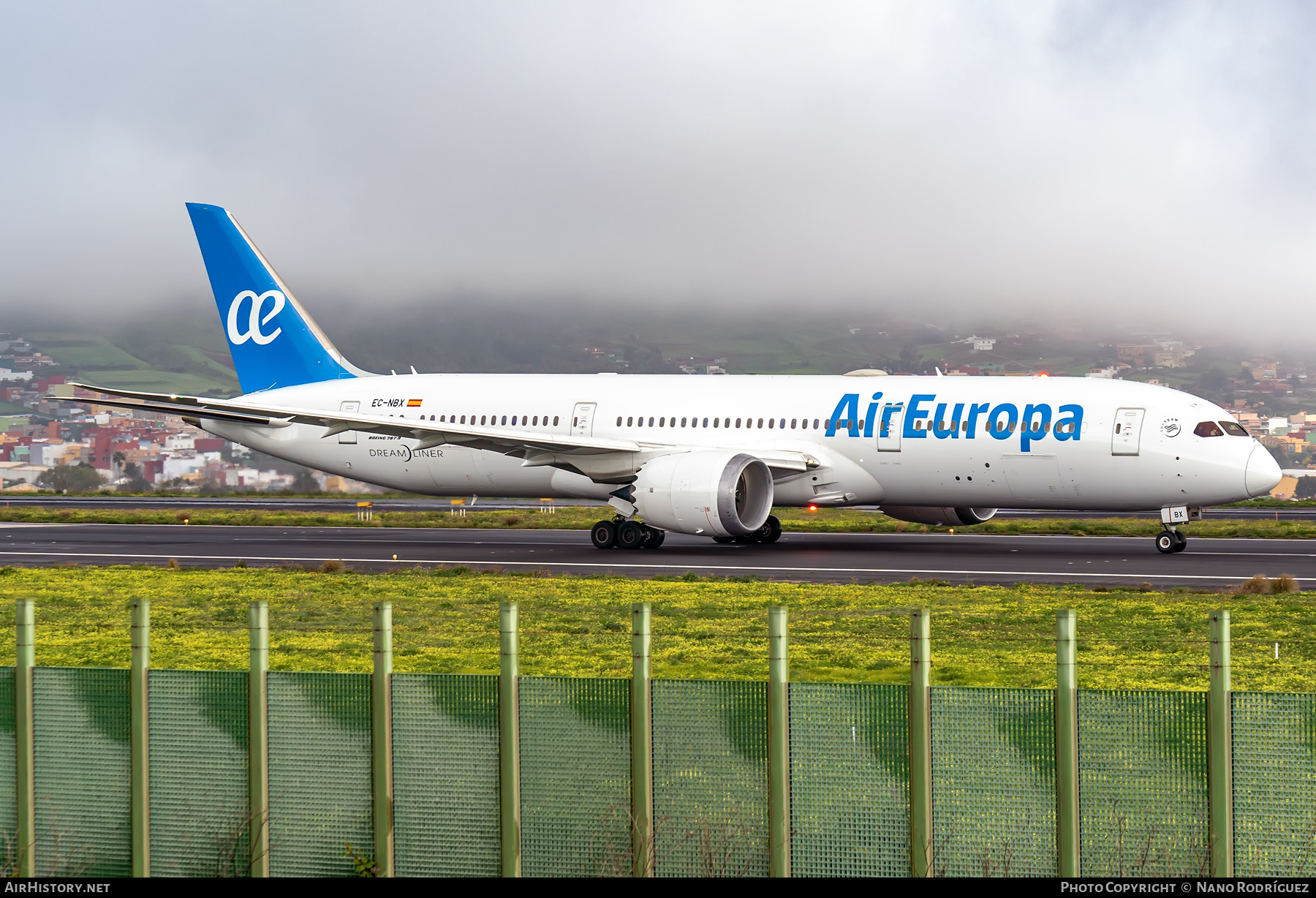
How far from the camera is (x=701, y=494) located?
31.1m

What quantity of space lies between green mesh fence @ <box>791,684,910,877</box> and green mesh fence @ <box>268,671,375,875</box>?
8.32 feet

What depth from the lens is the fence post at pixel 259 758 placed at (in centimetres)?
863

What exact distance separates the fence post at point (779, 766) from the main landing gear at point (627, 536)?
2541 centimetres

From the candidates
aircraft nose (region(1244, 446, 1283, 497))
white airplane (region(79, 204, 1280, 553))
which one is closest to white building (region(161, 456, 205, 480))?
white airplane (region(79, 204, 1280, 553))

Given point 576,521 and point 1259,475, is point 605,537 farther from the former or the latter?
point 576,521

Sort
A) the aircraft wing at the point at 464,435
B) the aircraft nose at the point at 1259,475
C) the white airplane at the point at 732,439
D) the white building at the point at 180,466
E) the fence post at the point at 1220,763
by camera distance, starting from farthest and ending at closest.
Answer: the white building at the point at 180,466, the aircraft wing at the point at 464,435, the white airplane at the point at 732,439, the aircraft nose at the point at 1259,475, the fence post at the point at 1220,763

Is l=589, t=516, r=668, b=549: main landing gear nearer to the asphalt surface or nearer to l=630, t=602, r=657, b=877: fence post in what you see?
the asphalt surface

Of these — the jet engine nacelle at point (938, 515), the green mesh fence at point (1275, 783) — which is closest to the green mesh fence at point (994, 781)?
the green mesh fence at point (1275, 783)

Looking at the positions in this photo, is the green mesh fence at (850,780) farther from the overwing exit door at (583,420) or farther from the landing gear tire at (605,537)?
the overwing exit door at (583,420)

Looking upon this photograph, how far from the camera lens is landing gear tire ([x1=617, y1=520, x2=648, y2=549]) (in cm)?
3381

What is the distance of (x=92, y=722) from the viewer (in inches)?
355

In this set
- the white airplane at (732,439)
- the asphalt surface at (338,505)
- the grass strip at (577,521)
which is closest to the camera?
the white airplane at (732,439)

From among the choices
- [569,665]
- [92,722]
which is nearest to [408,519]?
[569,665]

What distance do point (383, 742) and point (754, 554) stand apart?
24.2 m
